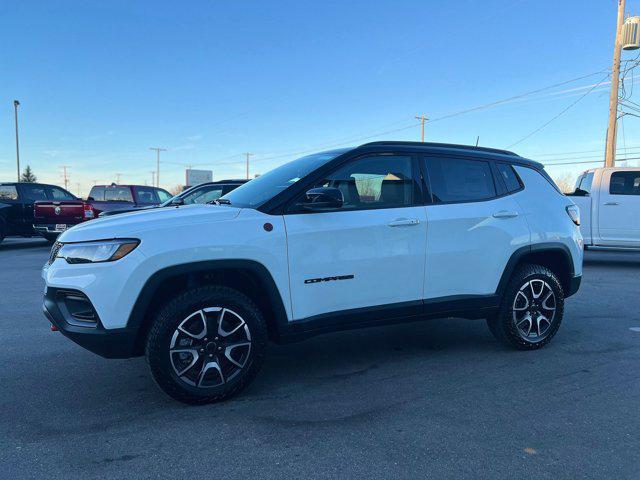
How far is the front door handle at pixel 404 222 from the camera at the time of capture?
3785 millimetres

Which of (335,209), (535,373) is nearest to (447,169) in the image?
(335,209)

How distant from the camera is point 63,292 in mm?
3180

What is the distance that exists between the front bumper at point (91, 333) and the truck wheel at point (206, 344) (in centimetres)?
15

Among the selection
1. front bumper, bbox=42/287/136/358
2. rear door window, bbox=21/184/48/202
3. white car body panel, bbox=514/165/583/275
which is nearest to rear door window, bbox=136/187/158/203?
rear door window, bbox=21/184/48/202

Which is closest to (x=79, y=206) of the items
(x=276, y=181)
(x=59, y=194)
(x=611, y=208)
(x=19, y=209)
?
(x=19, y=209)

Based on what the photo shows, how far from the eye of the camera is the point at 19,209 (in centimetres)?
1326

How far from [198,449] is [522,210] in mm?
3445

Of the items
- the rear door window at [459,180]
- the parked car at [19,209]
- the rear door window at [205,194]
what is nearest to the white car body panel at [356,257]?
the rear door window at [459,180]

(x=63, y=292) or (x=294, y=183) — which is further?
(x=294, y=183)

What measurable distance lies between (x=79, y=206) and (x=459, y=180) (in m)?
11.9

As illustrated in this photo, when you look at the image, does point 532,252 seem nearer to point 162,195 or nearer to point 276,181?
point 276,181

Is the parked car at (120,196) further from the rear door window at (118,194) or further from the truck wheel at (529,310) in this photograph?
the truck wheel at (529,310)

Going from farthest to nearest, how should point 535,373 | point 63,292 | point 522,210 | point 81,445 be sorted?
point 522,210 < point 535,373 < point 63,292 < point 81,445

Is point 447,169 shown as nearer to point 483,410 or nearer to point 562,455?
point 483,410
